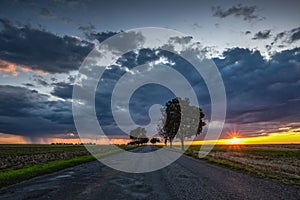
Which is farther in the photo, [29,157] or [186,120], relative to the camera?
[186,120]

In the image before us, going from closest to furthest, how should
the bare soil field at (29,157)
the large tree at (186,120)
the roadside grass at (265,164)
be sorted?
the roadside grass at (265,164)
the bare soil field at (29,157)
the large tree at (186,120)

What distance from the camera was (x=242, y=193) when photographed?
A: 415 inches

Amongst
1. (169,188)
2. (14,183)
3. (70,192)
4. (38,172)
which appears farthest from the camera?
(38,172)

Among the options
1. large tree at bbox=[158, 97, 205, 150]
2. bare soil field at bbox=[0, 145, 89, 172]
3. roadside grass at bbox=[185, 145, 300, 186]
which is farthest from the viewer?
large tree at bbox=[158, 97, 205, 150]

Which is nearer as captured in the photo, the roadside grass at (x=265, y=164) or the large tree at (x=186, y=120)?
the roadside grass at (x=265, y=164)

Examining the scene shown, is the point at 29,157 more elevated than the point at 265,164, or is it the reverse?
the point at 29,157

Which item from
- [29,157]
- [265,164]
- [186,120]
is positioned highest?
[186,120]

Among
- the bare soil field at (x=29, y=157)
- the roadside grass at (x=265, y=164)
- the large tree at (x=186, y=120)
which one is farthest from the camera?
the large tree at (x=186, y=120)

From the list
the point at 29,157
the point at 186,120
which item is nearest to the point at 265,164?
the point at 29,157

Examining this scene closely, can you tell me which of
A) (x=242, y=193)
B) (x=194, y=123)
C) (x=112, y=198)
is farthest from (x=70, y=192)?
(x=194, y=123)

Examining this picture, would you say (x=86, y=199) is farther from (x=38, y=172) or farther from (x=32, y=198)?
(x=38, y=172)

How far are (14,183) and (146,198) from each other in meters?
8.94

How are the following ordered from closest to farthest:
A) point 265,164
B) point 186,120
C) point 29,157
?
point 265,164, point 29,157, point 186,120

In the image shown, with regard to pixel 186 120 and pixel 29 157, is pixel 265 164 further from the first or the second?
pixel 186 120
